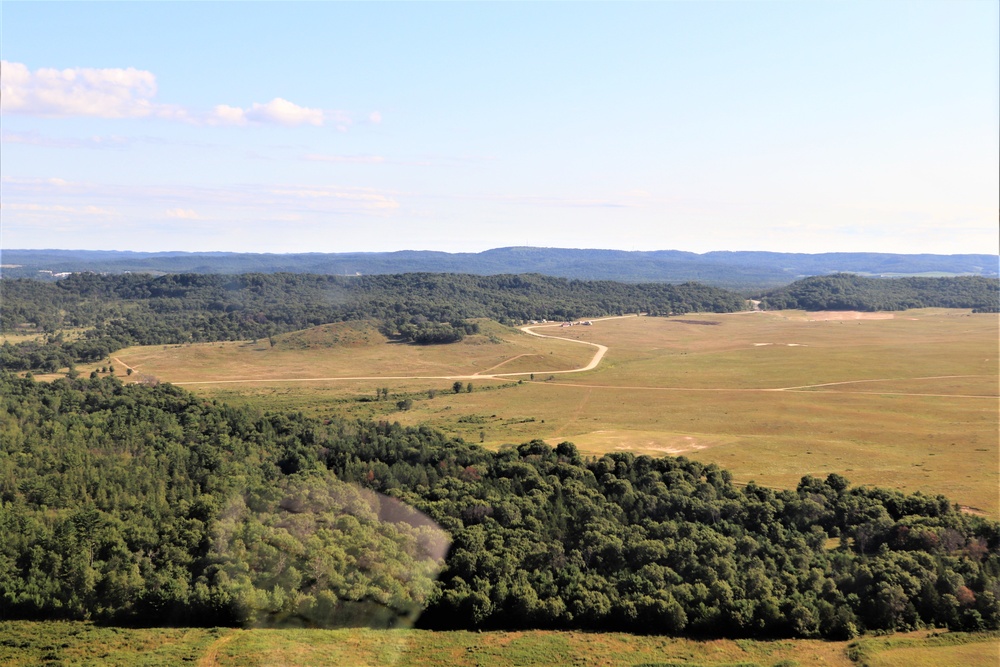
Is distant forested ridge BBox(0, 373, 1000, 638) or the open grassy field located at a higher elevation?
distant forested ridge BBox(0, 373, 1000, 638)

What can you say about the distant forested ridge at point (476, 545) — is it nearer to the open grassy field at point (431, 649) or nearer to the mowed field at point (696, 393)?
the open grassy field at point (431, 649)

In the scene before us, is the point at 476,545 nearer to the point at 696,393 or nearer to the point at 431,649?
the point at 431,649

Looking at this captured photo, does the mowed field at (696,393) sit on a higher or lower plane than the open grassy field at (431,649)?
higher

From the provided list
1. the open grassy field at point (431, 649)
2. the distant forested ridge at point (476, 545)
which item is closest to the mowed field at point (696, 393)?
the distant forested ridge at point (476, 545)

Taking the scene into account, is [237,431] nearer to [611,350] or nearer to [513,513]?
[513,513]

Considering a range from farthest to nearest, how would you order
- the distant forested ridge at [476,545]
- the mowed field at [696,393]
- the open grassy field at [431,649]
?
the mowed field at [696,393], the distant forested ridge at [476,545], the open grassy field at [431,649]

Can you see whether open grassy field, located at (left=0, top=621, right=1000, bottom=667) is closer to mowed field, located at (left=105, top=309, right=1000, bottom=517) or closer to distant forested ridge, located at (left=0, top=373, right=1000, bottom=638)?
distant forested ridge, located at (left=0, top=373, right=1000, bottom=638)

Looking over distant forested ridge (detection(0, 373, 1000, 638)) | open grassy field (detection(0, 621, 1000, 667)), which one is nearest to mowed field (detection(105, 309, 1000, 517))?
distant forested ridge (detection(0, 373, 1000, 638))
